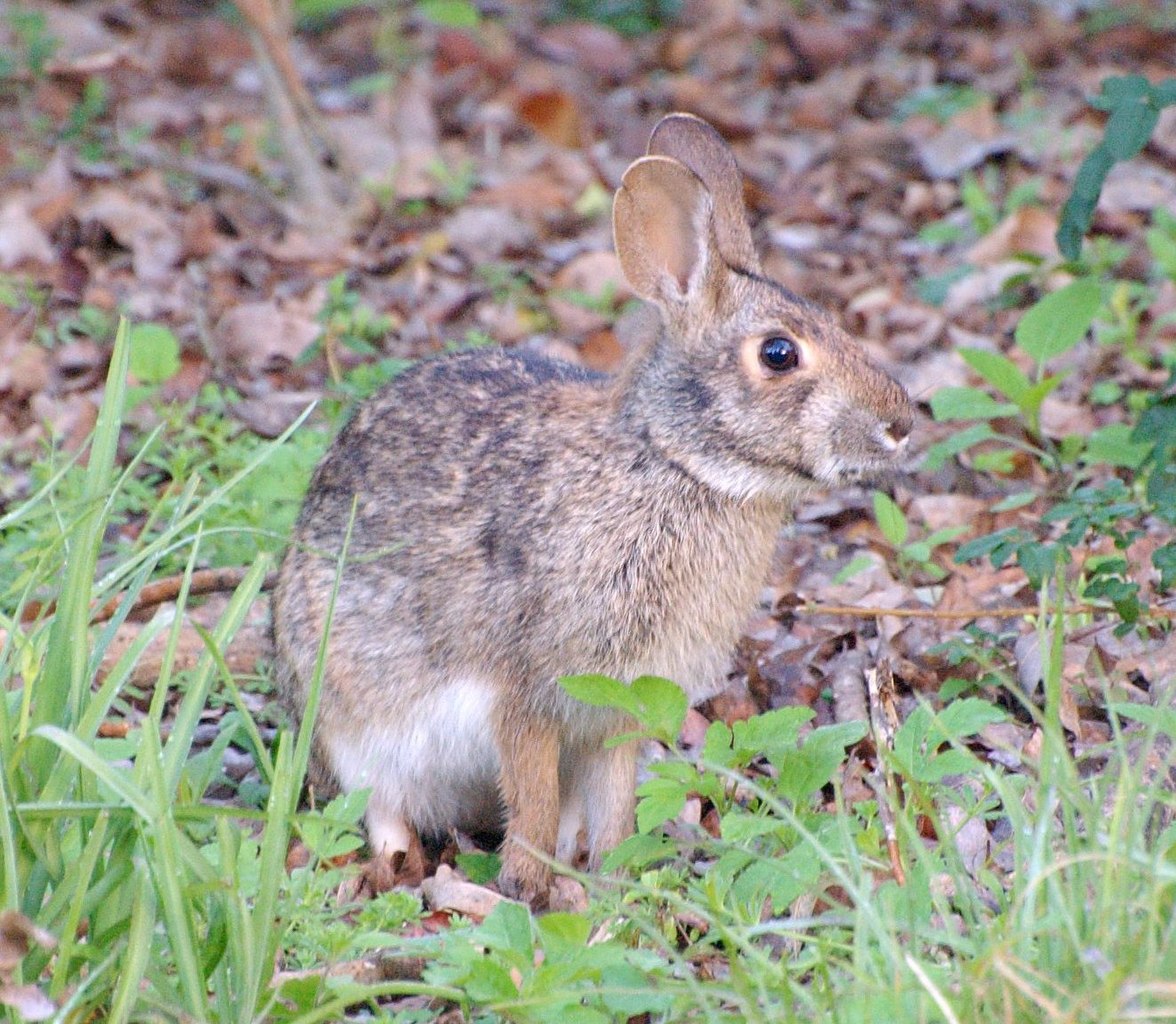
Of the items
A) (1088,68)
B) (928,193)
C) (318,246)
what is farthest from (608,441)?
(1088,68)

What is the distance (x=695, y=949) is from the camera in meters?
3.39

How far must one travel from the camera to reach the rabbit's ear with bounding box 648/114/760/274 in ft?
14.1

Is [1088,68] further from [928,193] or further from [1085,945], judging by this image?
[1085,945]

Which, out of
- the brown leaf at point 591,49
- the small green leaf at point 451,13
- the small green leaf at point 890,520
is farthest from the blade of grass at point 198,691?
the small green leaf at point 451,13

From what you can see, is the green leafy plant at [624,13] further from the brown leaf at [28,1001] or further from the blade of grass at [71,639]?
the brown leaf at [28,1001]

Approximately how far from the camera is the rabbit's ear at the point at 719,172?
4285 millimetres

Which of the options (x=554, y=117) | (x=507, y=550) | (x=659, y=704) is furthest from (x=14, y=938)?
(x=554, y=117)

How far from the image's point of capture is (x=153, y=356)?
249 inches

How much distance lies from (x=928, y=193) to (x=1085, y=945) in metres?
6.21

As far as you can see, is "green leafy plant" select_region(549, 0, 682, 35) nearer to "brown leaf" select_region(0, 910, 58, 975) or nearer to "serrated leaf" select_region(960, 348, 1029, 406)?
"serrated leaf" select_region(960, 348, 1029, 406)

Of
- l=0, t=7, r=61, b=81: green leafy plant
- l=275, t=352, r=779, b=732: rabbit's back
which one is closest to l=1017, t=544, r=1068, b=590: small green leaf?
l=275, t=352, r=779, b=732: rabbit's back

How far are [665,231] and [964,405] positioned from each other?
1.64 m

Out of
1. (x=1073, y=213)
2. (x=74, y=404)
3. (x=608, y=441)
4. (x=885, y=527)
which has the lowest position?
(x=74, y=404)

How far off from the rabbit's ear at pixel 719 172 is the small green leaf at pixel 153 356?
2666 millimetres
